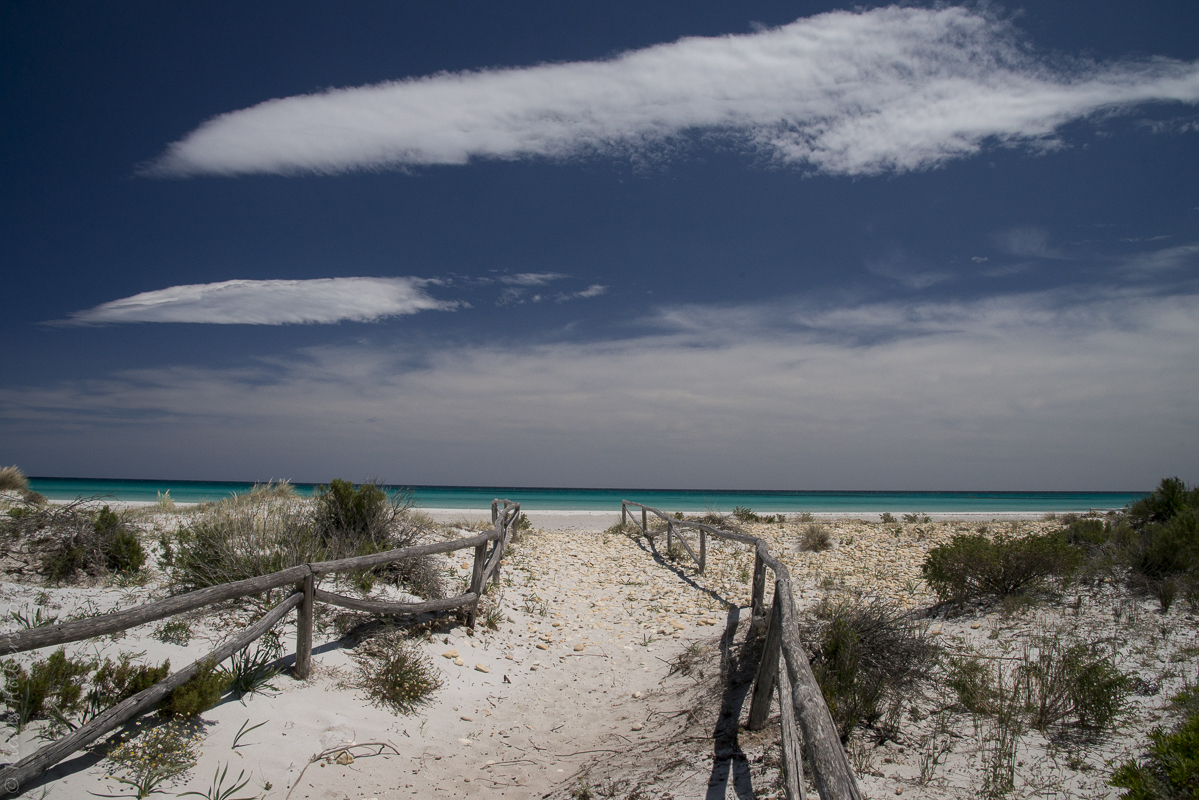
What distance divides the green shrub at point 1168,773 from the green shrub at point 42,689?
6.26m

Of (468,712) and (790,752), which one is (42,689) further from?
(790,752)

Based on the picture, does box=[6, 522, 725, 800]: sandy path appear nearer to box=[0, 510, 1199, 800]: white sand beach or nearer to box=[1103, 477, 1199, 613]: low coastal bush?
box=[0, 510, 1199, 800]: white sand beach

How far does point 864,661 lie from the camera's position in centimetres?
500

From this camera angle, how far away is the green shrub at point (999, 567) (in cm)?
714

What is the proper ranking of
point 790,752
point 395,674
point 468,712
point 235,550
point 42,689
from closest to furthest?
point 790,752 → point 42,689 → point 395,674 → point 468,712 → point 235,550

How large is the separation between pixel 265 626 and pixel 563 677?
334 cm

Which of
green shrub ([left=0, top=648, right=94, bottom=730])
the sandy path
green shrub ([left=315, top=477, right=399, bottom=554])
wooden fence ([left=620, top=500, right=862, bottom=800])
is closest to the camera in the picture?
wooden fence ([left=620, top=500, right=862, bottom=800])

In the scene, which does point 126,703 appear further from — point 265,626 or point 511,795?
point 511,795

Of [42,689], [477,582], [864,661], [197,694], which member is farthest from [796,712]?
[477,582]

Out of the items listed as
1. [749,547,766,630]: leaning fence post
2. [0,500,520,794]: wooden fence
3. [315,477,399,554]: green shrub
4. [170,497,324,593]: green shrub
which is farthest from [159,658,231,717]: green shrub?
[749,547,766,630]: leaning fence post

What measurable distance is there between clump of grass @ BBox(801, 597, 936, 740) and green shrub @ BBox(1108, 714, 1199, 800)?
1433mm

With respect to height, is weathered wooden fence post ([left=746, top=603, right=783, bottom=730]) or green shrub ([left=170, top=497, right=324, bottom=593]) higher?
green shrub ([left=170, top=497, right=324, bottom=593])

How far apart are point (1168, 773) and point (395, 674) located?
5668 mm

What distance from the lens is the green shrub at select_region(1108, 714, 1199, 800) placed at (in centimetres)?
287
